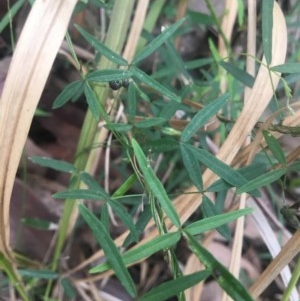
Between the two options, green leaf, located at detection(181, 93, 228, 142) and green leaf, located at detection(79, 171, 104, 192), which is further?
green leaf, located at detection(79, 171, 104, 192)

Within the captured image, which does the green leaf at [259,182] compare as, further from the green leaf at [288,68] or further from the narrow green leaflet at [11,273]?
the narrow green leaflet at [11,273]

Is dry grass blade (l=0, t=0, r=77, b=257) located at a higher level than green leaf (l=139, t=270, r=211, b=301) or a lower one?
higher

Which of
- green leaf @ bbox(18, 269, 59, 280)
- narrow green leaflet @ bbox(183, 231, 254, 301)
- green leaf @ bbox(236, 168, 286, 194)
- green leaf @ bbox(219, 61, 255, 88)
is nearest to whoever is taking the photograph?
narrow green leaflet @ bbox(183, 231, 254, 301)

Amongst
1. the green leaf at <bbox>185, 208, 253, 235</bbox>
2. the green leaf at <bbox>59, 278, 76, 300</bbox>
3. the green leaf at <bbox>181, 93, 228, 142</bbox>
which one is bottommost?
the green leaf at <bbox>59, 278, 76, 300</bbox>

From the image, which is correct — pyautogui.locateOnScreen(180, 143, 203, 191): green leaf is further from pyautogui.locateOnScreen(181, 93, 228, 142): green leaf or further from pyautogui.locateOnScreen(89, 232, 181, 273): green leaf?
pyautogui.locateOnScreen(89, 232, 181, 273): green leaf

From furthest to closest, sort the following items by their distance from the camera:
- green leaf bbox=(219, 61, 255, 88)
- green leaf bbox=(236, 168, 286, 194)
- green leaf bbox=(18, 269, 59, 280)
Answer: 1. green leaf bbox=(18, 269, 59, 280)
2. green leaf bbox=(219, 61, 255, 88)
3. green leaf bbox=(236, 168, 286, 194)

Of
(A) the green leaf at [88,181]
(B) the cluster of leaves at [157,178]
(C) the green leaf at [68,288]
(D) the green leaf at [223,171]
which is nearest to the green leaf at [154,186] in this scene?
→ (B) the cluster of leaves at [157,178]

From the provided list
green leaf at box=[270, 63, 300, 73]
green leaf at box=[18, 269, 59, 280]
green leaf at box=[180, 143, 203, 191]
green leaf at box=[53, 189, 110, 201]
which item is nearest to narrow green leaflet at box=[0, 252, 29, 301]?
green leaf at box=[18, 269, 59, 280]
